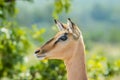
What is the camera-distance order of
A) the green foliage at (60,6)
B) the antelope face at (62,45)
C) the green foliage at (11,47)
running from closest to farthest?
the antelope face at (62,45), the green foliage at (11,47), the green foliage at (60,6)

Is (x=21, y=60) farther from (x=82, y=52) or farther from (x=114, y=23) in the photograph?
(x=114, y=23)

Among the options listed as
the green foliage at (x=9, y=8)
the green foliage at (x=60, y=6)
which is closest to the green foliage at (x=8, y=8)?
the green foliage at (x=9, y=8)

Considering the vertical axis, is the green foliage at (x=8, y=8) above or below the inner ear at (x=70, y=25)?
below

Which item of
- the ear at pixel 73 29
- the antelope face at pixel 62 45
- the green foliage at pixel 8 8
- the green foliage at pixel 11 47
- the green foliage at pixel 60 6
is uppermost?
the ear at pixel 73 29

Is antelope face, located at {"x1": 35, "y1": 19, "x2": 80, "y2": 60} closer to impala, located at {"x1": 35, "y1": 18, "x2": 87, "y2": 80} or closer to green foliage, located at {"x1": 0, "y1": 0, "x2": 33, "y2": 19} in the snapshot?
impala, located at {"x1": 35, "y1": 18, "x2": 87, "y2": 80}

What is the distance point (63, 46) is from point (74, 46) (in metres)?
0.08

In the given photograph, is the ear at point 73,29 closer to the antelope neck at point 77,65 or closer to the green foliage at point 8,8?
the antelope neck at point 77,65

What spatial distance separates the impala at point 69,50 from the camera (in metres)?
3.72

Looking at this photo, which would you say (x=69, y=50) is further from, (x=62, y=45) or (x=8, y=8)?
(x=8, y=8)

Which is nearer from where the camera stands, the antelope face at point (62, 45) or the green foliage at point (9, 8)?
the antelope face at point (62, 45)

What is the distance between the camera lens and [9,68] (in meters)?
6.79

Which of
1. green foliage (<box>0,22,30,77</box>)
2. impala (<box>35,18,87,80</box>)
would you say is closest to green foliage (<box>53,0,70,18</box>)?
green foliage (<box>0,22,30,77</box>)

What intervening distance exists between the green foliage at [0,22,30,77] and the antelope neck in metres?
2.68

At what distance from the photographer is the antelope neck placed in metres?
3.75
